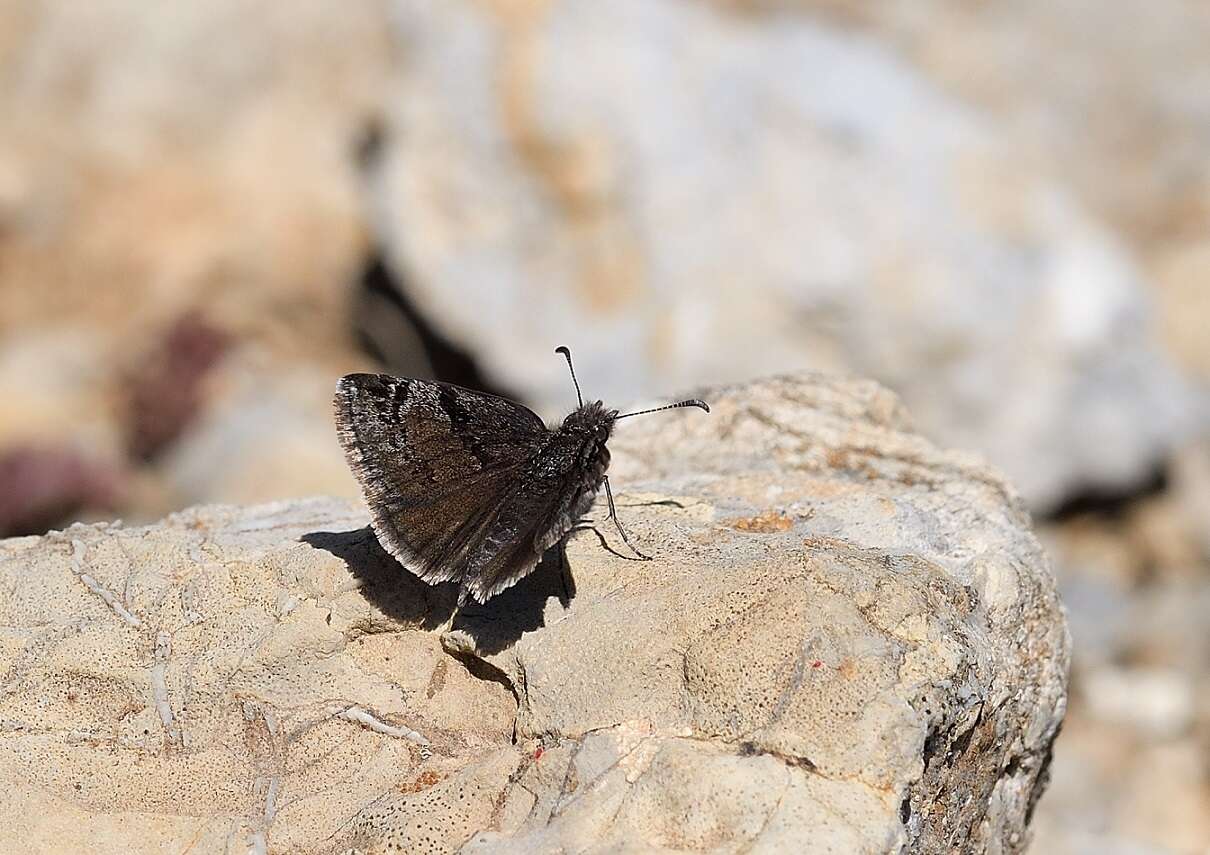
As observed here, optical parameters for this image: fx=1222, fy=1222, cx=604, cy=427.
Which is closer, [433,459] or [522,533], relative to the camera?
[522,533]

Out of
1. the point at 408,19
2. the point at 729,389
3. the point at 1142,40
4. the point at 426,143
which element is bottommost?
the point at 426,143

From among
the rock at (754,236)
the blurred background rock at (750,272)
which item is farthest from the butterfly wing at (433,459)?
the rock at (754,236)

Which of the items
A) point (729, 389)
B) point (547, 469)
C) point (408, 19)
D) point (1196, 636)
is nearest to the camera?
point (547, 469)

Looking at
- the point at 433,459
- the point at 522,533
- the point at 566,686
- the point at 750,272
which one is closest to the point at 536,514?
the point at 522,533

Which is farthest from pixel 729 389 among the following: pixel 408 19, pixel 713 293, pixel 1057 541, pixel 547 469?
pixel 408 19

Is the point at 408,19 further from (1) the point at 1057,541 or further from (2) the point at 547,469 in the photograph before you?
(2) the point at 547,469

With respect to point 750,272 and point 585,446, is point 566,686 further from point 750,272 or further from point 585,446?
point 750,272
